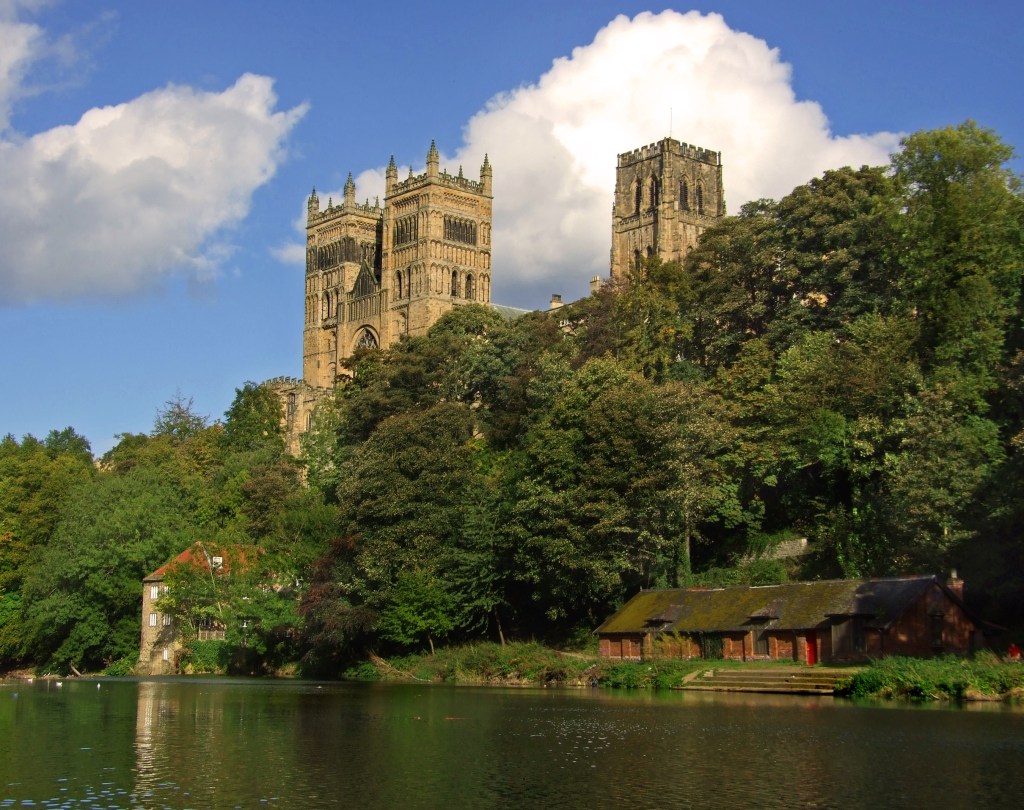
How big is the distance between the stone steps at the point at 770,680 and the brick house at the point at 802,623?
197cm

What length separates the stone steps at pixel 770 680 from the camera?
4103 cm

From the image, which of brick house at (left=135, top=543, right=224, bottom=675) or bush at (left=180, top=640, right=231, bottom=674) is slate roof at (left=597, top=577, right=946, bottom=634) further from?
brick house at (left=135, top=543, right=224, bottom=675)

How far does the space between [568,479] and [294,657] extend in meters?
21.1

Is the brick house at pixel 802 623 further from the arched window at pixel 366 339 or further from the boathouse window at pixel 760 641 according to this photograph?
the arched window at pixel 366 339

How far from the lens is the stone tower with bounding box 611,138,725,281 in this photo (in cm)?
13725

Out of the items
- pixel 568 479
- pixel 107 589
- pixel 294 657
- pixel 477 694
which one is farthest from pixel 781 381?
pixel 107 589

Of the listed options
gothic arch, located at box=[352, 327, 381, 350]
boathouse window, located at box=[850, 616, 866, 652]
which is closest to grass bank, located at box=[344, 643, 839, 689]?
boathouse window, located at box=[850, 616, 866, 652]

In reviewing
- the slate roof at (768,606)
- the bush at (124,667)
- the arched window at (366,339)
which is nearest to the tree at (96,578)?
the bush at (124,667)

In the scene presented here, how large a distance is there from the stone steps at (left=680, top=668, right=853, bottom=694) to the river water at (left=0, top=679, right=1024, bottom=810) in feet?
5.40

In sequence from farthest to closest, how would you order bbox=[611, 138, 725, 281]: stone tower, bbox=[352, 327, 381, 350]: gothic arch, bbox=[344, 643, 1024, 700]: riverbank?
bbox=[352, 327, 381, 350]: gothic arch
bbox=[611, 138, 725, 281]: stone tower
bbox=[344, 643, 1024, 700]: riverbank

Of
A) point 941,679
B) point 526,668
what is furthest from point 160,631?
point 941,679

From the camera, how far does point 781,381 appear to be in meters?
56.7

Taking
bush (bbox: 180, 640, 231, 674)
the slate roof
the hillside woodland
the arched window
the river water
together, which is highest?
the arched window

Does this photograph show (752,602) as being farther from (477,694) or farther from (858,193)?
(858,193)
